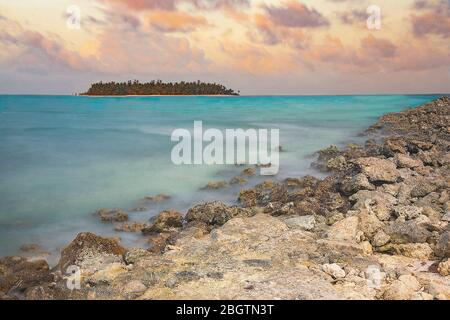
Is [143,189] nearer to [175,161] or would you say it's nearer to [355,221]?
[175,161]

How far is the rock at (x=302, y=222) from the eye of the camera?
5270mm

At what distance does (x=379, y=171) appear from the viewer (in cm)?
758

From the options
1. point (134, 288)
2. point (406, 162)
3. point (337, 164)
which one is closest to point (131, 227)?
point (134, 288)

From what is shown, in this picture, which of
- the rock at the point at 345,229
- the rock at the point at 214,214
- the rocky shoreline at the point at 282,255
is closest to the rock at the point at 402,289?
the rocky shoreline at the point at 282,255

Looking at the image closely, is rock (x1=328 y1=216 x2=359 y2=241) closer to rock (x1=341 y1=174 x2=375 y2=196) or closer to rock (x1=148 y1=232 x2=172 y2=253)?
rock (x1=341 y1=174 x2=375 y2=196)

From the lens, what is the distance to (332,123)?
77.2 ft

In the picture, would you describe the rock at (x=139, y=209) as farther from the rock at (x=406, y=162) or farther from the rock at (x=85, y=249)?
the rock at (x=406, y=162)

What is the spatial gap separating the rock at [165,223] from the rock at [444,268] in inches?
134

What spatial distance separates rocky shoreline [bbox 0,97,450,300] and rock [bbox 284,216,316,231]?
0.01 meters

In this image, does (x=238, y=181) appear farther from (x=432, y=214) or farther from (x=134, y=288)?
(x=134, y=288)

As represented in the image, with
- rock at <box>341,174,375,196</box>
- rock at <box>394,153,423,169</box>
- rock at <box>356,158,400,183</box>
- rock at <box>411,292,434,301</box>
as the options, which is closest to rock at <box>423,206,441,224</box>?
rock at <box>341,174,375,196</box>

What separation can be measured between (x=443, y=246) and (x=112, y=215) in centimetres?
473

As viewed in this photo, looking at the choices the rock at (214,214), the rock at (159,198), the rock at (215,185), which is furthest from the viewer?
the rock at (215,185)
